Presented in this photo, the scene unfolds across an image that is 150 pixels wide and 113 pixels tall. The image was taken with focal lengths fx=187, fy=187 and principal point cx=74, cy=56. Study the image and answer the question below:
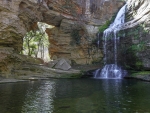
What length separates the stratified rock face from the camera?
2422 cm

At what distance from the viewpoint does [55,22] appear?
3766 cm

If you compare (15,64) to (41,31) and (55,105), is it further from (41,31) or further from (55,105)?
(41,31)

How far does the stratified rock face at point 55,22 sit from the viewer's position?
24.2 metres

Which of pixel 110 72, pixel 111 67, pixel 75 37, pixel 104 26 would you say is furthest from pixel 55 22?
pixel 110 72

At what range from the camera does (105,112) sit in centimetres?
1052

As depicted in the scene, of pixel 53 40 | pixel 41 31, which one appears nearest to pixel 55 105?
pixel 53 40

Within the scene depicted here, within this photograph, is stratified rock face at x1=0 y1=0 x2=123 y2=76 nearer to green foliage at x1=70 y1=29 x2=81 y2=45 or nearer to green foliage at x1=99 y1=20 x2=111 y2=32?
green foliage at x1=70 y1=29 x2=81 y2=45

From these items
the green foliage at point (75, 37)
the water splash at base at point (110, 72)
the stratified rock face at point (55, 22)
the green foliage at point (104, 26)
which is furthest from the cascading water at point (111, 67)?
the green foliage at point (75, 37)

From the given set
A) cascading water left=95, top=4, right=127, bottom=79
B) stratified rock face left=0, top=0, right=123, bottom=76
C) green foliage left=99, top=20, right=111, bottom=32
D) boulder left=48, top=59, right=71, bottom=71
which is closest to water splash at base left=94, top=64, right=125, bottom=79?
cascading water left=95, top=4, right=127, bottom=79

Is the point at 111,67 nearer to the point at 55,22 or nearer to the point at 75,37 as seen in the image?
the point at 75,37

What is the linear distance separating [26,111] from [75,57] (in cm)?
2741

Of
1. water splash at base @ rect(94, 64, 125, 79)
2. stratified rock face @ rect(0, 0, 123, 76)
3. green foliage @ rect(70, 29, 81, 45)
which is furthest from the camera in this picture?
green foliage @ rect(70, 29, 81, 45)

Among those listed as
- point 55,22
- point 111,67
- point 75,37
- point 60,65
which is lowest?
point 111,67

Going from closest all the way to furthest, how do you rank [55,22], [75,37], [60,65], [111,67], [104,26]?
[111,67]
[60,65]
[55,22]
[75,37]
[104,26]
